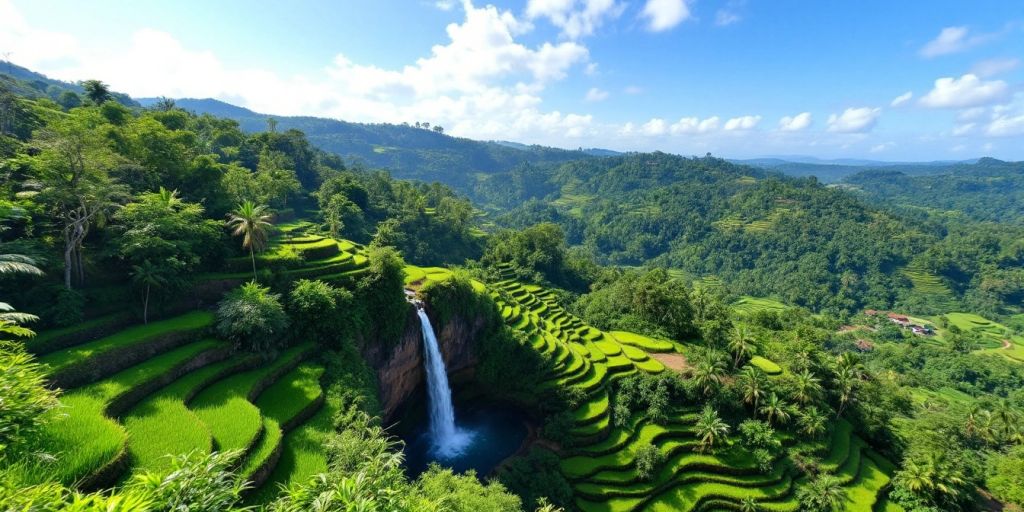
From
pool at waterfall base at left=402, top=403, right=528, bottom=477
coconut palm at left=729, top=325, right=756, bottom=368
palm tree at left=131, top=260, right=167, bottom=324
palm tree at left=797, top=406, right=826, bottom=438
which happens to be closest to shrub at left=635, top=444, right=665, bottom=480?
pool at waterfall base at left=402, top=403, right=528, bottom=477

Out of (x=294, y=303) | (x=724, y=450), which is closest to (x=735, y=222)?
(x=724, y=450)

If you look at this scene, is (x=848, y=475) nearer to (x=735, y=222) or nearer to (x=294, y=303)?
(x=294, y=303)

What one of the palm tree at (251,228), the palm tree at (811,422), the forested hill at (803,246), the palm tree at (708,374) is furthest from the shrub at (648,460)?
the forested hill at (803,246)

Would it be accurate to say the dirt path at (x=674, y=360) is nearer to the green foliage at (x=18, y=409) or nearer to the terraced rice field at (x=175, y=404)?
the terraced rice field at (x=175, y=404)

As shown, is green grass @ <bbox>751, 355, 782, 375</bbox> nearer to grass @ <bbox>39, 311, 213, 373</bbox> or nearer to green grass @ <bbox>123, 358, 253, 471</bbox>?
green grass @ <bbox>123, 358, 253, 471</bbox>

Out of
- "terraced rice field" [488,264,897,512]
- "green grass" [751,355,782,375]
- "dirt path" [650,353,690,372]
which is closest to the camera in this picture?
"terraced rice field" [488,264,897,512]

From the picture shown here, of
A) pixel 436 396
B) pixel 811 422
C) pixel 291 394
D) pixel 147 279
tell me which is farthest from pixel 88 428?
pixel 811 422

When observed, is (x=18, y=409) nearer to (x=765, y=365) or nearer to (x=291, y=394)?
(x=291, y=394)
